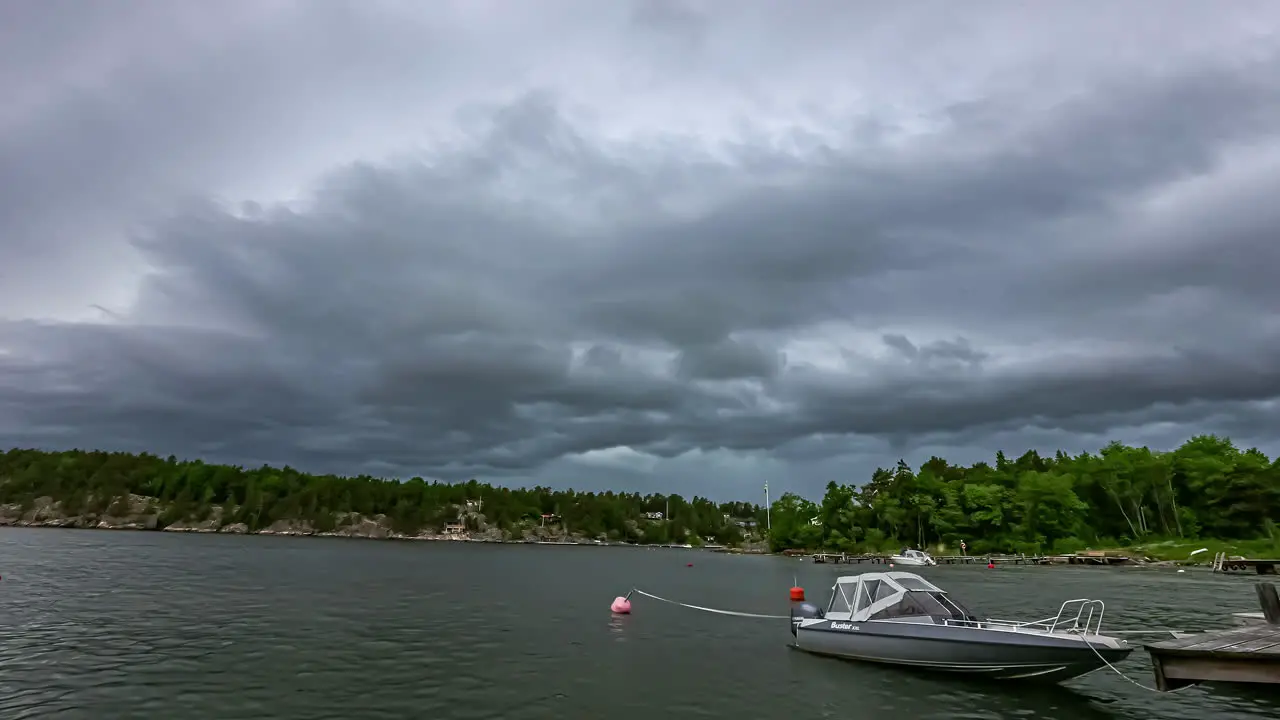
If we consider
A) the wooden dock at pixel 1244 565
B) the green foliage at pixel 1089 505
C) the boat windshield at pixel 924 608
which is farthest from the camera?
the green foliage at pixel 1089 505

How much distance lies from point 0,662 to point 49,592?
34447 millimetres

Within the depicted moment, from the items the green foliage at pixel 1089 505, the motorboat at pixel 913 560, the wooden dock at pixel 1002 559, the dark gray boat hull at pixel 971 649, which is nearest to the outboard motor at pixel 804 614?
the dark gray boat hull at pixel 971 649

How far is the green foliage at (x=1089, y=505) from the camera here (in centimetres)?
13512

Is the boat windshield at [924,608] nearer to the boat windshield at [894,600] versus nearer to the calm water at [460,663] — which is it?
the boat windshield at [894,600]

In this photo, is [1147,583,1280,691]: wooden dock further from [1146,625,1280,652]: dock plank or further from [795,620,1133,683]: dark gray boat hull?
[795,620,1133,683]: dark gray boat hull

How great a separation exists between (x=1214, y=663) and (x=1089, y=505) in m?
160

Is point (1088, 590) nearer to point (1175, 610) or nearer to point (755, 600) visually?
point (1175, 610)

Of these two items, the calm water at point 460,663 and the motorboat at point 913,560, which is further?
the motorboat at point 913,560

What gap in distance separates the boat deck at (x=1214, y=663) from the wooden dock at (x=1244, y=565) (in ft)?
307

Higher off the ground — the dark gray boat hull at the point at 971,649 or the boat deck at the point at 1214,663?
the boat deck at the point at 1214,663

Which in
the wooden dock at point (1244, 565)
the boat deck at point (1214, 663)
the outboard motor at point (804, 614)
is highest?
the boat deck at point (1214, 663)

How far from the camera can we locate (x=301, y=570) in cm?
9288

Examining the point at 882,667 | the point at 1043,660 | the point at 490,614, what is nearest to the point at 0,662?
the point at 490,614

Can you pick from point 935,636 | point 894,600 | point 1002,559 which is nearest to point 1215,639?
point 935,636
